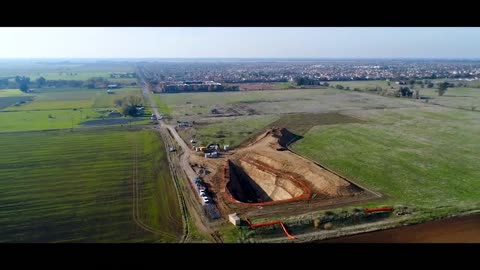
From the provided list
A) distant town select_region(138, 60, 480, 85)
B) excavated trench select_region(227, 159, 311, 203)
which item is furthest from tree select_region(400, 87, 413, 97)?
excavated trench select_region(227, 159, 311, 203)

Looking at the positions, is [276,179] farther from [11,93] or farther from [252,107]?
[11,93]

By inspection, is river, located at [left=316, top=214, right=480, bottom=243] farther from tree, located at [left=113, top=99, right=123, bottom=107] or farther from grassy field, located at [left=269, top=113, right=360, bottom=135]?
tree, located at [left=113, top=99, right=123, bottom=107]

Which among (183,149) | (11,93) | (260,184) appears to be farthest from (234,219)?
(11,93)

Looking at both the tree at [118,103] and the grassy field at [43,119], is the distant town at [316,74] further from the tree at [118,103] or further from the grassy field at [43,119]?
the grassy field at [43,119]

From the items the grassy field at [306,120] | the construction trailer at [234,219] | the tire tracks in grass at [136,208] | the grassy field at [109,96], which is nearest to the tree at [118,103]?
the grassy field at [109,96]
